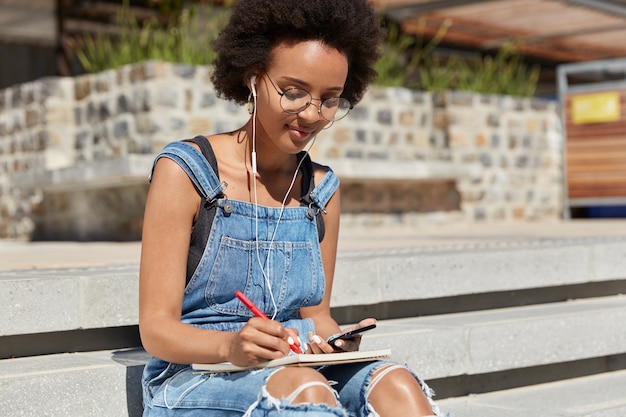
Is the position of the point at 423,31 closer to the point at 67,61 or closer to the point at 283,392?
the point at 67,61

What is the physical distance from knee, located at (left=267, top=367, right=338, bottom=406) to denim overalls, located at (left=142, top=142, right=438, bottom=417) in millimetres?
135

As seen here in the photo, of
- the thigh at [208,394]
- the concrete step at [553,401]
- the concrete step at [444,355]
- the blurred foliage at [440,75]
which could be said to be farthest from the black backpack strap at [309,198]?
the blurred foliage at [440,75]

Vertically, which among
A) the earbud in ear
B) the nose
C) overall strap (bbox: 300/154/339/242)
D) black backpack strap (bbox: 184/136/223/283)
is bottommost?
black backpack strap (bbox: 184/136/223/283)

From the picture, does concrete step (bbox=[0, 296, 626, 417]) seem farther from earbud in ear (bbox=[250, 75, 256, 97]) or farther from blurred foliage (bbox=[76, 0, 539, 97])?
blurred foliage (bbox=[76, 0, 539, 97])

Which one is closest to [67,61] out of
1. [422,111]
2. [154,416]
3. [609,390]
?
[422,111]

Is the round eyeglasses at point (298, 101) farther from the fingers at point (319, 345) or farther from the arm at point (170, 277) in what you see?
the fingers at point (319, 345)

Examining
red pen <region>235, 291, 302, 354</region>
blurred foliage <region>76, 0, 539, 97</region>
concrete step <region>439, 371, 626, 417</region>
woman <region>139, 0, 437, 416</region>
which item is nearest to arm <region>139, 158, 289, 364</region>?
woman <region>139, 0, 437, 416</region>

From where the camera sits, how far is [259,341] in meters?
2.25

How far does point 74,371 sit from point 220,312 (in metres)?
0.56

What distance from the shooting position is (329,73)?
8.54ft

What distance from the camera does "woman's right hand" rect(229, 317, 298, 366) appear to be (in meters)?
2.24

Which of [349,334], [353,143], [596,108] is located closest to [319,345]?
[349,334]

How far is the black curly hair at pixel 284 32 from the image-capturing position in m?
2.61

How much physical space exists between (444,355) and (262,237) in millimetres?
1311
